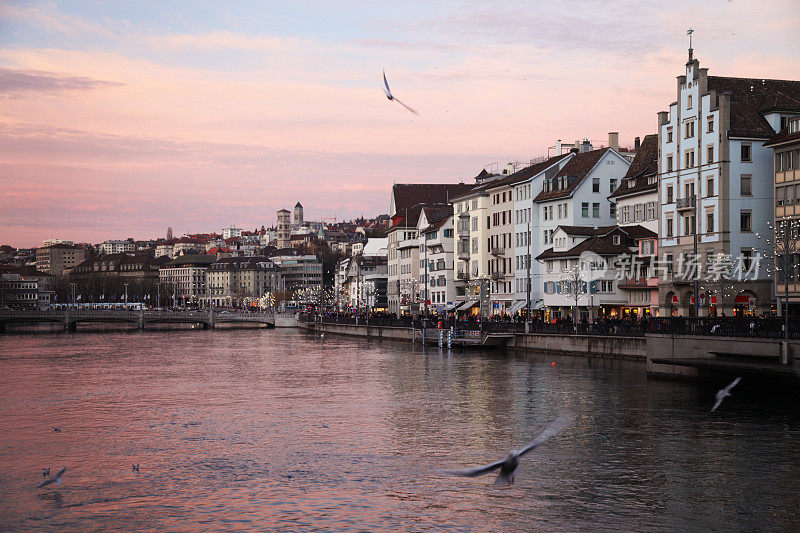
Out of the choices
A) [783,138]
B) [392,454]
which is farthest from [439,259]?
[392,454]

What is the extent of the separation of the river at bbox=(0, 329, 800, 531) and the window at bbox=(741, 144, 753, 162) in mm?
20229

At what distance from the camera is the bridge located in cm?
14538

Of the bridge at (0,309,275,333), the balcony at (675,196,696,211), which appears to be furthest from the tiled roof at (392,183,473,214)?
the balcony at (675,196,696,211)

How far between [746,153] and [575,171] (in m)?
27.9

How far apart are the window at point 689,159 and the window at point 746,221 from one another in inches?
218

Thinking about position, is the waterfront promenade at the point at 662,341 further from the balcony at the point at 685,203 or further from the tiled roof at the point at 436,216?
the tiled roof at the point at 436,216

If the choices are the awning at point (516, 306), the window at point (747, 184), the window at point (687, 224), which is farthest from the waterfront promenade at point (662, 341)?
the window at point (747, 184)

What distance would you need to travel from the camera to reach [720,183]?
66188 mm

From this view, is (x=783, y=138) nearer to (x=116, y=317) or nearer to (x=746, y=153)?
(x=746, y=153)

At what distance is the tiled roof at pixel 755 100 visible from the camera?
66.2 metres

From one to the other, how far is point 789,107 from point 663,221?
36.8ft

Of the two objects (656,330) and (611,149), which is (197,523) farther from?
(611,149)

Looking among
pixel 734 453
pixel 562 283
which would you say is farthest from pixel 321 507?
pixel 562 283

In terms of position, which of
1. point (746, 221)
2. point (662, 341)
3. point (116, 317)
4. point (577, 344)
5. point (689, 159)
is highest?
point (689, 159)
